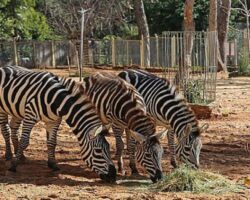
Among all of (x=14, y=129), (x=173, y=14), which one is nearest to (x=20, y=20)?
(x=173, y=14)

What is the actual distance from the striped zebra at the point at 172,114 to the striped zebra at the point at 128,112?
1.37 ft

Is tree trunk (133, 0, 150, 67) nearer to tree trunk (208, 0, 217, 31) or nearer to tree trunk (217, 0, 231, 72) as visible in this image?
tree trunk (217, 0, 231, 72)

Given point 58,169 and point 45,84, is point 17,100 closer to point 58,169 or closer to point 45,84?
point 45,84

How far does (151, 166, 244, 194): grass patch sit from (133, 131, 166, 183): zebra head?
0.65 feet

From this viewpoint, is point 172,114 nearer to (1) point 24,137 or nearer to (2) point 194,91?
(1) point 24,137

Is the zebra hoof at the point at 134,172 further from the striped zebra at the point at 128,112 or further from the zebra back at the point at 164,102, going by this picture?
the zebra back at the point at 164,102

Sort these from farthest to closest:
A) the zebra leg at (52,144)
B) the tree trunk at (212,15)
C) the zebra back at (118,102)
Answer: the tree trunk at (212,15) → the zebra leg at (52,144) → the zebra back at (118,102)

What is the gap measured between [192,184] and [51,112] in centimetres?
244

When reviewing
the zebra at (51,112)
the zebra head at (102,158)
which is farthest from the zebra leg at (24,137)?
the zebra head at (102,158)

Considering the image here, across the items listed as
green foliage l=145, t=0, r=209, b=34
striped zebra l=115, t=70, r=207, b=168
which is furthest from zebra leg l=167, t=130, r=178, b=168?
green foliage l=145, t=0, r=209, b=34

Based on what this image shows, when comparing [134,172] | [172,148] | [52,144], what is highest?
[52,144]

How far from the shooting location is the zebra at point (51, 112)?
26.2 feet

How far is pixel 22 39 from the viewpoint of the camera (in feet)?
140

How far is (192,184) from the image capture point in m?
A: 7.46
